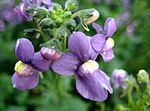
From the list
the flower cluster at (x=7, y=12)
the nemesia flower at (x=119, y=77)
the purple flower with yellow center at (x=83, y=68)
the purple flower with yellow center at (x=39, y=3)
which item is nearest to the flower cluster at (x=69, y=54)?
the purple flower with yellow center at (x=83, y=68)

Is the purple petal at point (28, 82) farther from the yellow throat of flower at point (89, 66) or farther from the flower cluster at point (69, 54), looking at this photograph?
the yellow throat of flower at point (89, 66)

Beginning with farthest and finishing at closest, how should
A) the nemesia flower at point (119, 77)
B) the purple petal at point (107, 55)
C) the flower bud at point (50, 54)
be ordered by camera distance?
the nemesia flower at point (119, 77), the purple petal at point (107, 55), the flower bud at point (50, 54)

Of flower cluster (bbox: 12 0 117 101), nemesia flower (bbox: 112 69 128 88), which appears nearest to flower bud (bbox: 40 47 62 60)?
flower cluster (bbox: 12 0 117 101)

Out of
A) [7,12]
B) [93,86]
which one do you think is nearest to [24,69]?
[93,86]

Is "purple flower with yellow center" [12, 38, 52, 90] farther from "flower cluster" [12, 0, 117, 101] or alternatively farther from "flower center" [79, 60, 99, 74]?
"flower center" [79, 60, 99, 74]

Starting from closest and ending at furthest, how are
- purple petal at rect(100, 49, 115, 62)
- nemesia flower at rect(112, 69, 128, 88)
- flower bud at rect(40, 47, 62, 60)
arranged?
flower bud at rect(40, 47, 62, 60), purple petal at rect(100, 49, 115, 62), nemesia flower at rect(112, 69, 128, 88)

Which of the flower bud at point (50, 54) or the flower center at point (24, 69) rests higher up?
the flower bud at point (50, 54)

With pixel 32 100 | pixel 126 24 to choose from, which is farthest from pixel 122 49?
pixel 32 100

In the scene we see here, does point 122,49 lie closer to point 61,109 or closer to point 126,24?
point 126,24
